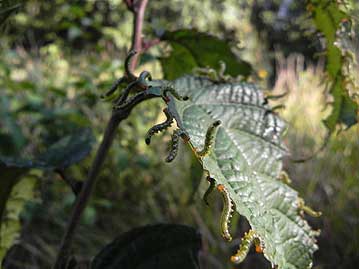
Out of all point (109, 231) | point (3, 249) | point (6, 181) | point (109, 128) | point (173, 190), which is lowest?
point (109, 231)

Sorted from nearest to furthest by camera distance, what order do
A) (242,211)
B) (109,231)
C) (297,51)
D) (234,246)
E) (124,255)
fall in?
(242,211), (124,255), (234,246), (109,231), (297,51)

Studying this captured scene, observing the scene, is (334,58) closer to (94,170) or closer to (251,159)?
(251,159)

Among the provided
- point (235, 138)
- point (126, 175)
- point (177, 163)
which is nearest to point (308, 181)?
point (177, 163)

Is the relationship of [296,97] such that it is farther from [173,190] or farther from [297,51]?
[297,51]

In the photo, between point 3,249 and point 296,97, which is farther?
point 296,97

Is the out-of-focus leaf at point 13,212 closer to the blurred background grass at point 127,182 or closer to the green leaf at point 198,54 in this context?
the green leaf at point 198,54

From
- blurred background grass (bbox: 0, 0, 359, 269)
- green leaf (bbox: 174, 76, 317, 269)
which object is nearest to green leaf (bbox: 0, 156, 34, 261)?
green leaf (bbox: 174, 76, 317, 269)

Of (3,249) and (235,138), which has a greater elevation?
(235,138)
